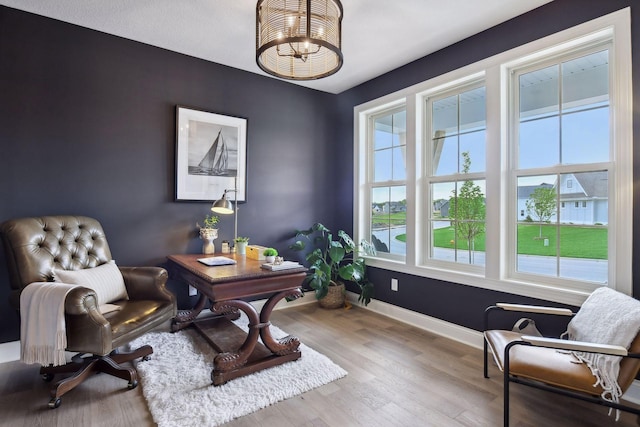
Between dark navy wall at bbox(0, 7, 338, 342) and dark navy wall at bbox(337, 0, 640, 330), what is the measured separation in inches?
30.2

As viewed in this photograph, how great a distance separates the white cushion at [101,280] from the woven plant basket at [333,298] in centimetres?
202

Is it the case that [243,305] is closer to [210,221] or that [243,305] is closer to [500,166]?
[210,221]

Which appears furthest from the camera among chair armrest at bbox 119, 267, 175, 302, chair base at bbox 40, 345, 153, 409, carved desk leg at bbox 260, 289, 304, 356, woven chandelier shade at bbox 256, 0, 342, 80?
chair armrest at bbox 119, 267, 175, 302

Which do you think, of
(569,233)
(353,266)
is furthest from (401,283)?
(569,233)

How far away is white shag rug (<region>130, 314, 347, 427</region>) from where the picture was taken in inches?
71.2

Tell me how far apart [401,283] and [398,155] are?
141cm

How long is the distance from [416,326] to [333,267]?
117cm

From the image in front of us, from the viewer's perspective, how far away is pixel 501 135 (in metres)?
2.66

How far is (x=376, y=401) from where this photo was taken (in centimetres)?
197

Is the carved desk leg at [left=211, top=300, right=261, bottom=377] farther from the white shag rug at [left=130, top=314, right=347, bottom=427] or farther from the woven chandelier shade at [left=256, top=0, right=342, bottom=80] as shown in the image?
the woven chandelier shade at [left=256, top=0, right=342, bottom=80]

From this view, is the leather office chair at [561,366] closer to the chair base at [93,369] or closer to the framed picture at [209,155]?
the chair base at [93,369]

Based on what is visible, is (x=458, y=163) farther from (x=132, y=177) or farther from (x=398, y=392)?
(x=132, y=177)

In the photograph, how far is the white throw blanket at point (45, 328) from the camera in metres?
1.84

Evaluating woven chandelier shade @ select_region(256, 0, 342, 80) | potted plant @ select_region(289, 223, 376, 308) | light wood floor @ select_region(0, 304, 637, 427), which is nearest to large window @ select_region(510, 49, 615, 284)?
light wood floor @ select_region(0, 304, 637, 427)
